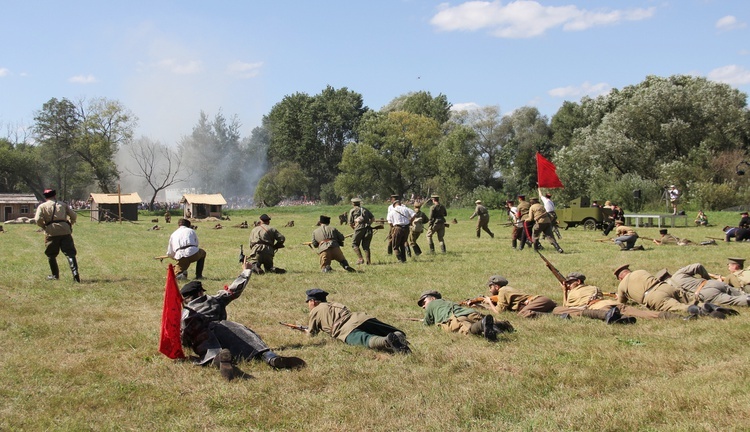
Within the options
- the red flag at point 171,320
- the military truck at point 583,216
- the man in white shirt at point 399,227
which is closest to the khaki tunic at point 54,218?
the red flag at point 171,320

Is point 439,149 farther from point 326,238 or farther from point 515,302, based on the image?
point 515,302

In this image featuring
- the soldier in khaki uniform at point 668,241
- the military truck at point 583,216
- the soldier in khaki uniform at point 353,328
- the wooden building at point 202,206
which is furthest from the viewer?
the wooden building at point 202,206

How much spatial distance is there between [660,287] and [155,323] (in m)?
7.18

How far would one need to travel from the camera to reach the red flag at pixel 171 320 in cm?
691

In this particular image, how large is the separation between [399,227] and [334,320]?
876 centimetres

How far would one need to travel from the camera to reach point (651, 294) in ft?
32.2

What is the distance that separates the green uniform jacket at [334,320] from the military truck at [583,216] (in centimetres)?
2382

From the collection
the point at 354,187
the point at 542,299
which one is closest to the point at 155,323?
the point at 542,299

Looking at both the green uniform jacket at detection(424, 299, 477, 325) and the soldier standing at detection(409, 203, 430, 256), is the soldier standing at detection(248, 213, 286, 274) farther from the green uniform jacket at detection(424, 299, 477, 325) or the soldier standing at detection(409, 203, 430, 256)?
the green uniform jacket at detection(424, 299, 477, 325)

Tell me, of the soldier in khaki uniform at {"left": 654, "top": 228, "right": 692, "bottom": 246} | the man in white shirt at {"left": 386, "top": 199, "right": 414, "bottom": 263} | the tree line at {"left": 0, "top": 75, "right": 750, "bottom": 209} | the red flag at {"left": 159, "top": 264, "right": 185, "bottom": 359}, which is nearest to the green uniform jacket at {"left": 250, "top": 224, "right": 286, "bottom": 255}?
the man in white shirt at {"left": 386, "top": 199, "right": 414, "bottom": 263}

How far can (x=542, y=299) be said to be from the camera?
381 inches

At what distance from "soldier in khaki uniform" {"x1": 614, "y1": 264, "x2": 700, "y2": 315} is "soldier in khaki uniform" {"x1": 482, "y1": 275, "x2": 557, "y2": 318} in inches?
51.4

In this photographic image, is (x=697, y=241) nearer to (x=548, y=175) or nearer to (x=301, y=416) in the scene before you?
(x=548, y=175)

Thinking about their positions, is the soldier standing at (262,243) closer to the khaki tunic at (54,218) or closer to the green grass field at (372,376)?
the green grass field at (372,376)
